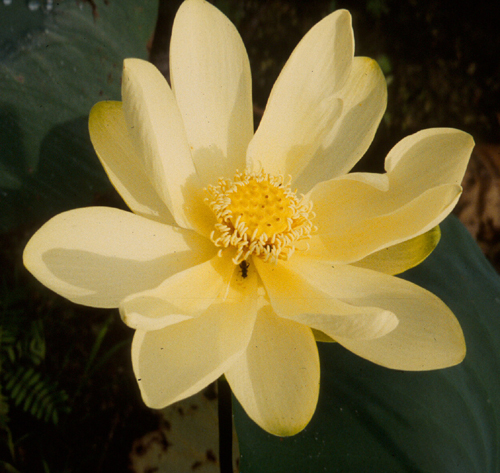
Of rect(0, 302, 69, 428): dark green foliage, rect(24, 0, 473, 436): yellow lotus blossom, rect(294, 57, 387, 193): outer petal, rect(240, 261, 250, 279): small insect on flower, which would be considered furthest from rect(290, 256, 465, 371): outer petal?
rect(0, 302, 69, 428): dark green foliage

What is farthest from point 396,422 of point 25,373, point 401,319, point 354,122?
point 25,373

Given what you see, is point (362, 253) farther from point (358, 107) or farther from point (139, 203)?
point (139, 203)

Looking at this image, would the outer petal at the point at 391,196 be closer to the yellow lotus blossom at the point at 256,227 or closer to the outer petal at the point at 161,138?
the yellow lotus blossom at the point at 256,227

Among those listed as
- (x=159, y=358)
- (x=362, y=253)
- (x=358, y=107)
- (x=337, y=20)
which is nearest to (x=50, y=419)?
(x=159, y=358)

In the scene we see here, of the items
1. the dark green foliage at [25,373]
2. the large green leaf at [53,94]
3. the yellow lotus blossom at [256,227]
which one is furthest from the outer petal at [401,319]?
the dark green foliage at [25,373]

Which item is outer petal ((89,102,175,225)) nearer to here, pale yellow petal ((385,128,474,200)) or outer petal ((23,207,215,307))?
outer petal ((23,207,215,307))

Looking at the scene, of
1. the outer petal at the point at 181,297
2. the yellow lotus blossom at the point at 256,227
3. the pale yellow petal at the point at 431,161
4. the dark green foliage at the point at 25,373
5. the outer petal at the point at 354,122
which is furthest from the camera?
the dark green foliage at the point at 25,373

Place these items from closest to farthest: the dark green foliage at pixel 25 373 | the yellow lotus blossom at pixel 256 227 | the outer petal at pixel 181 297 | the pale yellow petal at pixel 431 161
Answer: the outer petal at pixel 181 297 → the yellow lotus blossom at pixel 256 227 → the pale yellow petal at pixel 431 161 → the dark green foliage at pixel 25 373
